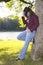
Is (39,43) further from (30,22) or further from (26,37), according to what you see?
(30,22)

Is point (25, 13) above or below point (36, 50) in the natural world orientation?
above

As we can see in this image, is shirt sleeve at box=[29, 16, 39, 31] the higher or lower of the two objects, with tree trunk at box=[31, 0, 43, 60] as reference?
higher

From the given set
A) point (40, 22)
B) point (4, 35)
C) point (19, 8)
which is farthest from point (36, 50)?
point (4, 35)

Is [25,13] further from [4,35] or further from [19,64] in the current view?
[4,35]

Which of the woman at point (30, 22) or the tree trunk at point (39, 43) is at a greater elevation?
the woman at point (30, 22)

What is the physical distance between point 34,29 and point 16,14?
7.42m

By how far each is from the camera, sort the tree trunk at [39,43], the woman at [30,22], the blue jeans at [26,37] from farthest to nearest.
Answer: the tree trunk at [39,43]
the blue jeans at [26,37]
the woman at [30,22]

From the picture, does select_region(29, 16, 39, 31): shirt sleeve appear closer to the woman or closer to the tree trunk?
the woman

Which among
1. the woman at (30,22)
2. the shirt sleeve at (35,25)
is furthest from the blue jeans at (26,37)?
the shirt sleeve at (35,25)

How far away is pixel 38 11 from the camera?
27.0 ft

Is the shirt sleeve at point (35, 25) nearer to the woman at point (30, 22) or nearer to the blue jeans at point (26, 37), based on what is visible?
the woman at point (30, 22)

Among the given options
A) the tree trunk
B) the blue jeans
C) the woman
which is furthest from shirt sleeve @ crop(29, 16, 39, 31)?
the tree trunk

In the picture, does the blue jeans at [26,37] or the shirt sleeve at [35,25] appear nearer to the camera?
the shirt sleeve at [35,25]

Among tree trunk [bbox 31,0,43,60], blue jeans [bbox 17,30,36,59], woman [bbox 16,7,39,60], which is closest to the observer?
woman [bbox 16,7,39,60]
